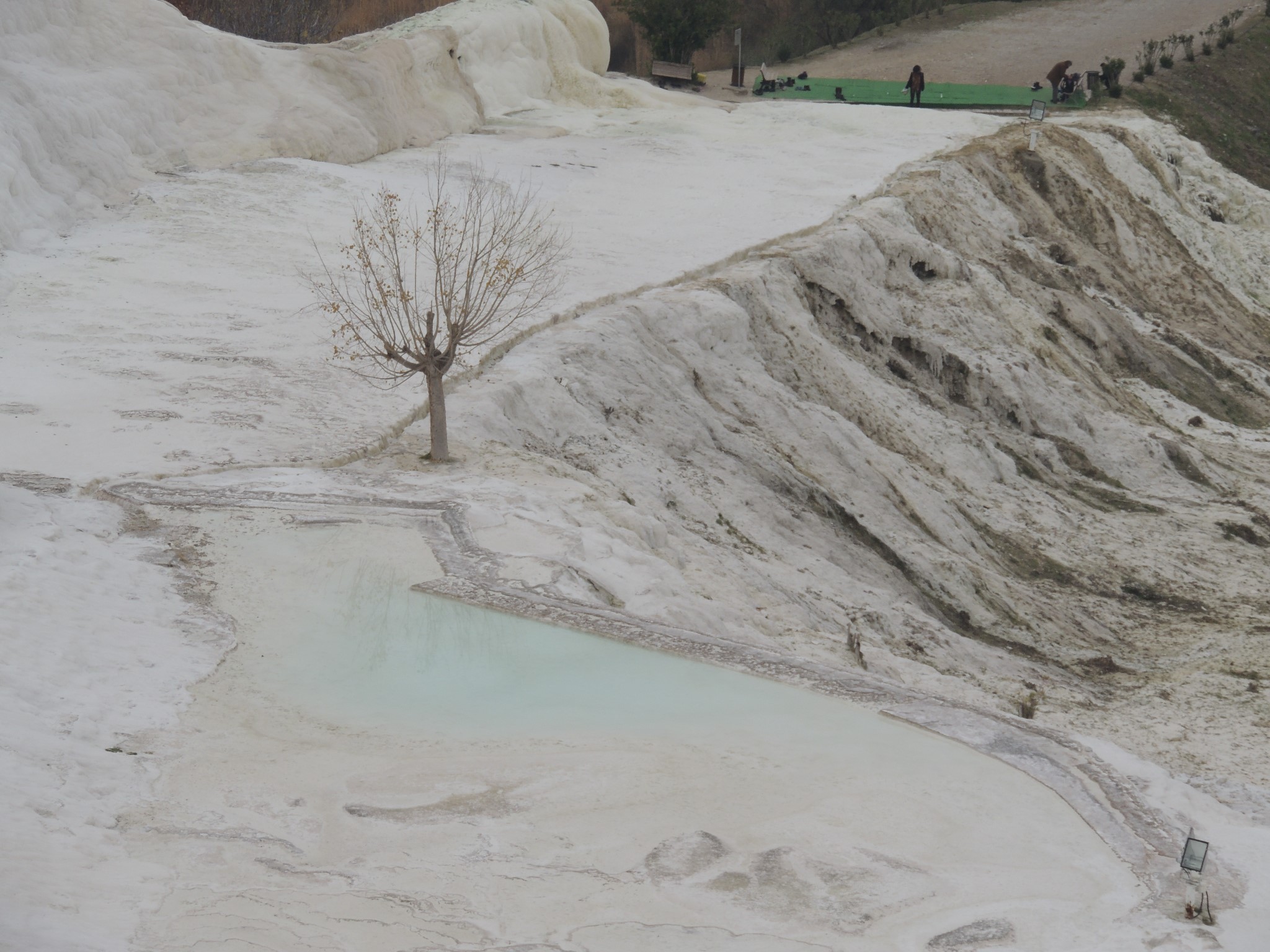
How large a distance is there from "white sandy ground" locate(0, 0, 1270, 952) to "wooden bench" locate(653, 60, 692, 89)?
925 centimetres

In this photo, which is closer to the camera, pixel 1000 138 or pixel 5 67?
pixel 5 67

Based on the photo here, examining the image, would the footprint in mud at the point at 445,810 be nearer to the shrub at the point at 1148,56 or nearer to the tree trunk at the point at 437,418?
the tree trunk at the point at 437,418

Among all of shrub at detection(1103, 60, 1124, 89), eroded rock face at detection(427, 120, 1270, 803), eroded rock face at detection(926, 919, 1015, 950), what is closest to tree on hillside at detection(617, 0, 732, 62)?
shrub at detection(1103, 60, 1124, 89)

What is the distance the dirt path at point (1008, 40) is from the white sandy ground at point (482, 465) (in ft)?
37.3

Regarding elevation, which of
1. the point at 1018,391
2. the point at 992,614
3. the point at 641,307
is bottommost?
the point at 992,614

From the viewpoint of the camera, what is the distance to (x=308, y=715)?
7.20 meters

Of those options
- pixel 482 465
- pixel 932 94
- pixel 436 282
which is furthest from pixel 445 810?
pixel 932 94

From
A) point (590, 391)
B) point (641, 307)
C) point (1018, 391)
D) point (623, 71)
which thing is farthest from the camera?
point (623, 71)

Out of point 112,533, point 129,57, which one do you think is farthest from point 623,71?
point 112,533

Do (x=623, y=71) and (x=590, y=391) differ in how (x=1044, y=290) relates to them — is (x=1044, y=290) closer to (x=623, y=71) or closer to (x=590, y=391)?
(x=590, y=391)

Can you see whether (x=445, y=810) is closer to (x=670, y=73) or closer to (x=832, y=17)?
(x=670, y=73)

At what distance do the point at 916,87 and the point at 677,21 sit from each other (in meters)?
6.57

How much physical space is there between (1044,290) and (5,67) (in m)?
15.5

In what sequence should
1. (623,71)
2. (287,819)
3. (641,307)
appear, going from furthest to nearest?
(623,71) < (641,307) < (287,819)
